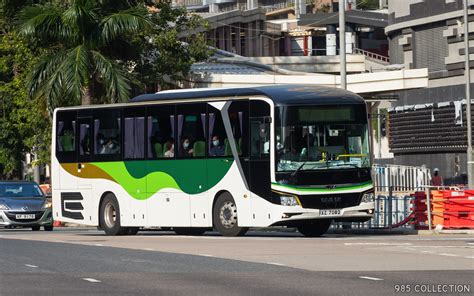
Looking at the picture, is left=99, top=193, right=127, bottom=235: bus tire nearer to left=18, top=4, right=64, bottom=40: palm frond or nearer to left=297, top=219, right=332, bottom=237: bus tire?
left=297, top=219, right=332, bottom=237: bus tire

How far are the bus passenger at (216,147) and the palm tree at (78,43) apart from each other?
42.8 feet

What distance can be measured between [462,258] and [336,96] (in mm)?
9595

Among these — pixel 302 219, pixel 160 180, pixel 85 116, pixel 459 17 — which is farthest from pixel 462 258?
pixel 459 17

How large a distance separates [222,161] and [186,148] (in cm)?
135

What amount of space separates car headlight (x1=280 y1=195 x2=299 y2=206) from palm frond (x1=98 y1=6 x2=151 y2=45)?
1581 centimetres

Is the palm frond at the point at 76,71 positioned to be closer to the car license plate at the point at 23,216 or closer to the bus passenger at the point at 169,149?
the car license plate at the point at 23,216

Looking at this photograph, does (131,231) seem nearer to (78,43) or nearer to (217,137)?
(217,137)

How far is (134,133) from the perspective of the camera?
34156 mm

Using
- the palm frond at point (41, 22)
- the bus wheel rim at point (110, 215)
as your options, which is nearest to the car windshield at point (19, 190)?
the palm frond at point (41, 22)

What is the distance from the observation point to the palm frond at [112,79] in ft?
148

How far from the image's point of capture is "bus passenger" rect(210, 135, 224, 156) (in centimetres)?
3198

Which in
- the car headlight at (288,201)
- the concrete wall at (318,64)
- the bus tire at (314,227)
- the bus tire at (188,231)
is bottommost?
the bus tire at (188,231)

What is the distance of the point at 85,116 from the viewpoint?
1409 inches

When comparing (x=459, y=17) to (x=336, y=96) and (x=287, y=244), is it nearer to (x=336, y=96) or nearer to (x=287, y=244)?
(x=336, y=96)
